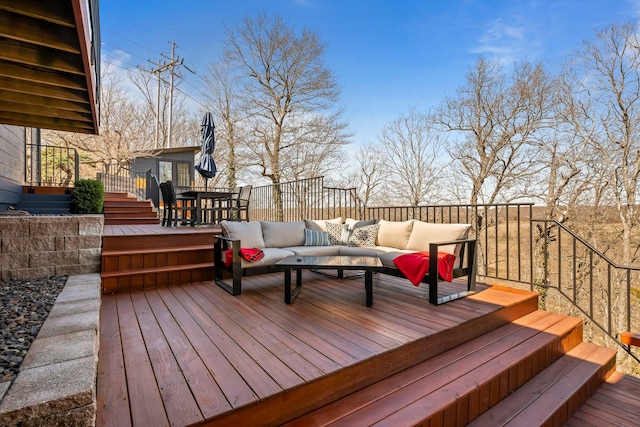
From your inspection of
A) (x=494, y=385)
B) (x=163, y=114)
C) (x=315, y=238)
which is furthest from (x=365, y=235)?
(x=163, y=114)

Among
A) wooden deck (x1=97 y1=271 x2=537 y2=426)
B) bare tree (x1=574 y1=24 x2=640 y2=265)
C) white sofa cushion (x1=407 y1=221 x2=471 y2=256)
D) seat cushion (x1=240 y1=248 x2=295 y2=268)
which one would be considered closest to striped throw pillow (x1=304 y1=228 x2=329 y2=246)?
seat cushion (x1=240 y1=248 x2=295 y2=268)

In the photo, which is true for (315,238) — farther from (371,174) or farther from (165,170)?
(371,174)

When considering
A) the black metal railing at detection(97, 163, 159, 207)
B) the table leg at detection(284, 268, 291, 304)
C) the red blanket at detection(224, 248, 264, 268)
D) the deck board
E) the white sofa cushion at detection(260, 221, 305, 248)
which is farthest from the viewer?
the black metal railing at detection(97, 163, 159, 207)

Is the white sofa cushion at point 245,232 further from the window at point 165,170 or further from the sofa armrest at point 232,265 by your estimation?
the window at point 165,170

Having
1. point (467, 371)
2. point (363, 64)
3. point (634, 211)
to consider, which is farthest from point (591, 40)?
point (467, 371)

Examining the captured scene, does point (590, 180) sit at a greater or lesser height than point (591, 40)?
lesser

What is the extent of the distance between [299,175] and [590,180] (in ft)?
33.3

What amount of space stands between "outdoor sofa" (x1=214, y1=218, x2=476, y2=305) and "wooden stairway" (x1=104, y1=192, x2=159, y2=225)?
4.77m

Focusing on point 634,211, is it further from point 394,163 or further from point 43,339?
point 43,339

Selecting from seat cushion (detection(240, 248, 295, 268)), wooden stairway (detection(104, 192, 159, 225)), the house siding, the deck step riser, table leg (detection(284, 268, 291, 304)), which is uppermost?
the house siding

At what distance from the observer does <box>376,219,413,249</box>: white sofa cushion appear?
165 inches

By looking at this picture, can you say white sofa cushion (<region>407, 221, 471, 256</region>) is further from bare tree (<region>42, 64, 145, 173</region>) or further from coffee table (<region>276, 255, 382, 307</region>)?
bare tree (<region>42, 64, 145, 173</region>)

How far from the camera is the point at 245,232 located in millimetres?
3986

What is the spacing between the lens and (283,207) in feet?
27.0
